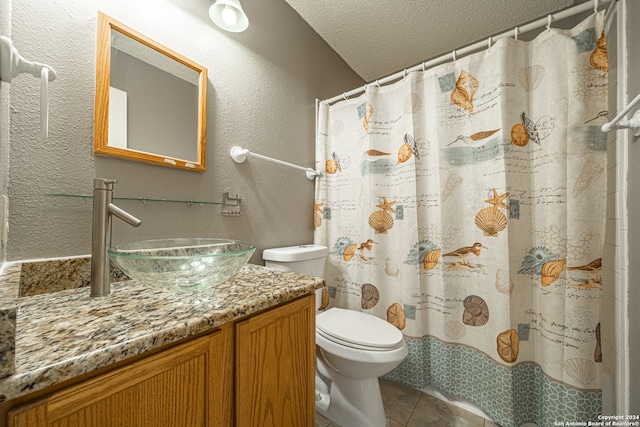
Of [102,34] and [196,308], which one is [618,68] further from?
[102,34]

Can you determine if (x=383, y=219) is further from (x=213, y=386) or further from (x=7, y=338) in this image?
(x=7, y=338)

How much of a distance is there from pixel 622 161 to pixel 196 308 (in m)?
1.50

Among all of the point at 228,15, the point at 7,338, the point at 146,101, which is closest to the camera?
the point at 7,338

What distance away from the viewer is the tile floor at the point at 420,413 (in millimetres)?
1163

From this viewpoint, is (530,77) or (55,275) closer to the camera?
(55,275)

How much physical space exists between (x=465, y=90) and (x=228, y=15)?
1159 mm

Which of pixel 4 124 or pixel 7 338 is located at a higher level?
pixel 4 124

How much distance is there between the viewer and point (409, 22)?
1562 mm

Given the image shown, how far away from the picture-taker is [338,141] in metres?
1.64

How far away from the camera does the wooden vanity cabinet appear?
0.37 metres

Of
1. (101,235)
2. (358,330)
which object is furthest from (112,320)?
(358,330)

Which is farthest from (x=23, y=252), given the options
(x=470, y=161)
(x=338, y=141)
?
(x=470, y=161)

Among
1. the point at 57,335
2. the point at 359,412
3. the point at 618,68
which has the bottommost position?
the point at 359,412

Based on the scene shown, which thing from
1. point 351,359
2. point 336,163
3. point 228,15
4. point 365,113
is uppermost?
point 228,15
